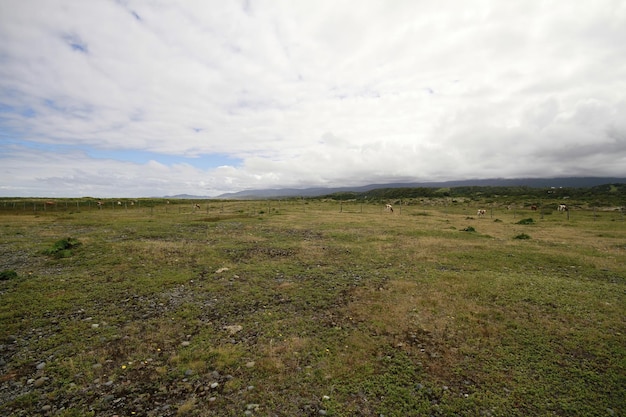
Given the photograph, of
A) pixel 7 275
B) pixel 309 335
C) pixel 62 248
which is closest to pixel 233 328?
pixel 309 335

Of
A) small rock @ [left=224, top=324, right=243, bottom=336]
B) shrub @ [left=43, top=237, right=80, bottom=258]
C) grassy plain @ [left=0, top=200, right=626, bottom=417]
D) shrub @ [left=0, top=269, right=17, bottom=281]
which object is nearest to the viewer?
grassy plain @ [left=0, top=200, right=626, bottom=417]

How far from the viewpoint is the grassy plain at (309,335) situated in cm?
721

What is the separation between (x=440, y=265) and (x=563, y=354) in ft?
32.6

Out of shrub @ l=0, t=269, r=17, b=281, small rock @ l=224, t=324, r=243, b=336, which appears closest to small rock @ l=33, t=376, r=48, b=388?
small rock @ l=224, t=324, r=243, b=336

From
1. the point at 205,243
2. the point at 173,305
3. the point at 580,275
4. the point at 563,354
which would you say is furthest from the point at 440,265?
the point at 205,243

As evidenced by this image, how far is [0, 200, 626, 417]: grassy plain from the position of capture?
7.21 meters

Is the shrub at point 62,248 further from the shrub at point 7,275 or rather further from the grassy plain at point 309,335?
the shrub at point 7,275

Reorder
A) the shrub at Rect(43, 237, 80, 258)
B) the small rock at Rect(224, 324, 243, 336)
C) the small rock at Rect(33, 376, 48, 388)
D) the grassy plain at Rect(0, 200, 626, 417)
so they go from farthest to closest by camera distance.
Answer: the shrub at Rect(43, 237, 80, 258)
the small rock at Rect(224, 324, 243, 336)
the small rock at Rect(33, 376, 48, 388)
the grassy plain at Rect(0, 200, 626, 417)

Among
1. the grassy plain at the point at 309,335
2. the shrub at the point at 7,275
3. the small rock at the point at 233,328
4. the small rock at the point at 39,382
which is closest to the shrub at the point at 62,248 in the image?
the grassy plain at the point at 309,335

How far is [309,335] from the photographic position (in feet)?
33.5

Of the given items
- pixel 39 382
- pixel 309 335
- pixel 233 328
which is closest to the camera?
pixel 39 382

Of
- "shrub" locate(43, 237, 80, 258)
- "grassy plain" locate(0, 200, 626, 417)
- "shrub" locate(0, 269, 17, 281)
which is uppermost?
"shrub" locate(43, 237, 80, 258)

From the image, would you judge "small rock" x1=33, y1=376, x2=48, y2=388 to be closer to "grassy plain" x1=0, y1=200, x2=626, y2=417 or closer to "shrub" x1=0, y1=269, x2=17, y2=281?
"grassy plain" x1=0, y1=200, x2=626, y2=417

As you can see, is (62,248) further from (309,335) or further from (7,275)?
(309,335)
